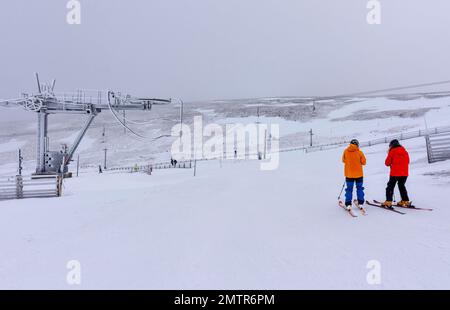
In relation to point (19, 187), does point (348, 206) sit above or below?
below

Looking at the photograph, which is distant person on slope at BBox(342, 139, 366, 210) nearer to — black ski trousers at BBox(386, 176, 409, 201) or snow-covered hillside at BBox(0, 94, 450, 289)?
snow-covered hillside at BBox(0, 94, 450, 289)

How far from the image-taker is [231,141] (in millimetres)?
58000

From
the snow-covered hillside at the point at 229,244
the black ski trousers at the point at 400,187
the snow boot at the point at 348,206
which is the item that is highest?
the black ski trousers at the point at 400,187

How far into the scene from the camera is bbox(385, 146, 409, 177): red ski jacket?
6500 millimetres

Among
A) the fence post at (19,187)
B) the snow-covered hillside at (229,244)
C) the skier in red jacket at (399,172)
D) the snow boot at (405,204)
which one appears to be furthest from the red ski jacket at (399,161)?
the fence post at (19,187)

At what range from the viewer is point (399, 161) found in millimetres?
6570

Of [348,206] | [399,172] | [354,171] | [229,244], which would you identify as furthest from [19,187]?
[399,172]

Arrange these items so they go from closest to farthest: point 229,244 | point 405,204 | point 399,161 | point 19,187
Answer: point 229,244 < point 405,204 < point 399,161 < point 19,187

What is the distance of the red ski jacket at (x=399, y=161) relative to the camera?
21.3ft

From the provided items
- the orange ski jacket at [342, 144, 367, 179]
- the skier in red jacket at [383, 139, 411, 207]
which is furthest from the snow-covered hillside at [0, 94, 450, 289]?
the orange ski jacket at [342, 144, 367, 179]

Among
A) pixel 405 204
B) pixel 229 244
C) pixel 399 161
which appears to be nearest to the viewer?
pixel 229 244

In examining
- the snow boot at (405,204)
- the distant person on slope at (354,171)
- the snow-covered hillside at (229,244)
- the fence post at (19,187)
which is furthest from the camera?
the fence post at (19,187)

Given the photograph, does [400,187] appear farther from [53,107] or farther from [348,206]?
[53,107]

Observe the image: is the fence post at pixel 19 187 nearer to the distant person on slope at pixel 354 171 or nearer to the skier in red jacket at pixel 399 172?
the distant person on slope at pixel 354 171
